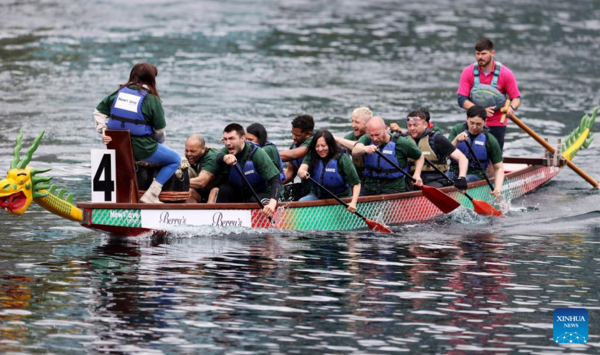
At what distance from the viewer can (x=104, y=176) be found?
1319 centimetres

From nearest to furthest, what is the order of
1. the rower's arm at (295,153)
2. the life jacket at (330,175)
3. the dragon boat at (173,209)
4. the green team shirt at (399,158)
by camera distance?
the dragon boat at (173,209) < the life jacket at (330,175) < the rower's arm at (295,153) < the green team shirt at (399,158)

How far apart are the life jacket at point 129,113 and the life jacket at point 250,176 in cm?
147

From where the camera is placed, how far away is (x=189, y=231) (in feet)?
45.7

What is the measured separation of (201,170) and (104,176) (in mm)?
1621

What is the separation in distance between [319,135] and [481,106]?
12.5 ft

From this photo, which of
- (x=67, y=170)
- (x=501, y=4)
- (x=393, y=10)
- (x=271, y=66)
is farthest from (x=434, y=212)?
(x=501, y=4)

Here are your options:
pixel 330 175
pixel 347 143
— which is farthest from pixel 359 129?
pixel 330 175

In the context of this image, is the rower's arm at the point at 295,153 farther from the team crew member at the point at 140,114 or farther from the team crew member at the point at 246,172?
the team crew member at the point at 140,114

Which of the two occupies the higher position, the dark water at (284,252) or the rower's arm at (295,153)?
the rower's arm at (295,153)

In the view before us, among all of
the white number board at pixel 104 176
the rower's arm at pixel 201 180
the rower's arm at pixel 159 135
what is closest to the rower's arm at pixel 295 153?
the rower's arm at pixel 201 180

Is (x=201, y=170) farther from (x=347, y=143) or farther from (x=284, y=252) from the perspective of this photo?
(x=347, y=143)

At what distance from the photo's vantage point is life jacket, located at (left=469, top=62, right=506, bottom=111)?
17.3 meters

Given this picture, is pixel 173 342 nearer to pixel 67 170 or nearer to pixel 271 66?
pixel 67 170

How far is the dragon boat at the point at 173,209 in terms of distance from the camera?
12.4 m
